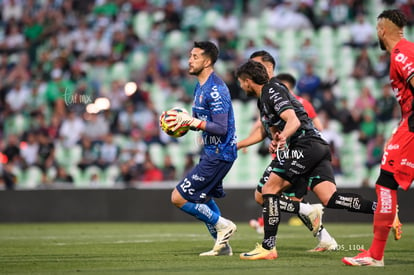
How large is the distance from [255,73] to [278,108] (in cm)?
53

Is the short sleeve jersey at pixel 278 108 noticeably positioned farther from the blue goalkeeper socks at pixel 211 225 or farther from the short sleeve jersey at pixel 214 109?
the blue goalkeeper socks at pixel 211 225

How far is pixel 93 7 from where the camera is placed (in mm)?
24391

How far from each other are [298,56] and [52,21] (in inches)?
306

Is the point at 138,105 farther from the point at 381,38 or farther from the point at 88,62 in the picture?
the point at 381,38

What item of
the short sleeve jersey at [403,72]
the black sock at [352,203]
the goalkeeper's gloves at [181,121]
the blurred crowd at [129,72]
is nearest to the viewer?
the short sleeve jersey at [403,72]

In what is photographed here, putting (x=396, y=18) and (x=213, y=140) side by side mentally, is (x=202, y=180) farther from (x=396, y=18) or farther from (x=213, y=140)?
(x=396, y=18)

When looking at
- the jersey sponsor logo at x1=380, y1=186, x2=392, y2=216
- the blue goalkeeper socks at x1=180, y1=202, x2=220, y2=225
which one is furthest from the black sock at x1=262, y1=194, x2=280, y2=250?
the jersey sponsor logo at x1=380, y1=186, x2=392, y2=216

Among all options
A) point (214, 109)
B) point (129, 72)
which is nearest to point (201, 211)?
point (214, 109)

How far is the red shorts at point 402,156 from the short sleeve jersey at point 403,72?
17 centimetres

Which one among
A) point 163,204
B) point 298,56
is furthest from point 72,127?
point 298,56

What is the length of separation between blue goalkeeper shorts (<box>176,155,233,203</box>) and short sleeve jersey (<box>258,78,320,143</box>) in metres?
0.75

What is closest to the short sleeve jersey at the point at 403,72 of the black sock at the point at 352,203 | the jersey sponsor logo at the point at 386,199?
the jersey sponsor logo at the point at 386,199

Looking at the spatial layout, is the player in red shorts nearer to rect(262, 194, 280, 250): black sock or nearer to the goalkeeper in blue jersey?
rect(262, 194, 280, 250): black sock

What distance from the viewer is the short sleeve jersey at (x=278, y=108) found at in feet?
28.7
